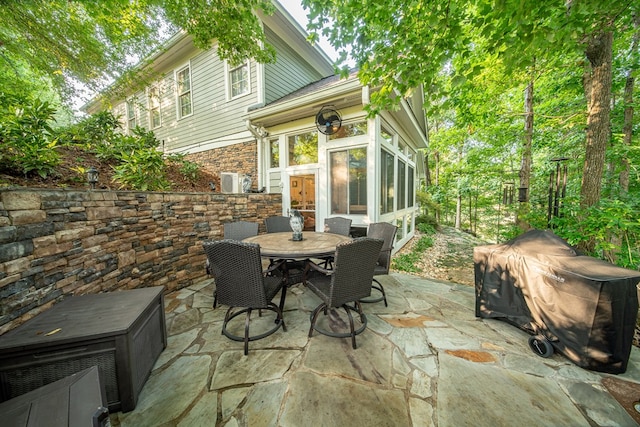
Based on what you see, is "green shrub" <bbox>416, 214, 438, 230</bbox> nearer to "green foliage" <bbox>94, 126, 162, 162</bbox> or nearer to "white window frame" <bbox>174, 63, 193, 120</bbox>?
"green foliage" <bbox>94, 126, 162, 162</bbox>

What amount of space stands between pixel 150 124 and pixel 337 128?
8.32 metres

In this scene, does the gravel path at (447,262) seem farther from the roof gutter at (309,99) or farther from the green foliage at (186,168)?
the green foliage at (186,168)

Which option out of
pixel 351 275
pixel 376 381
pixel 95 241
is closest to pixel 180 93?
pixel 95 241

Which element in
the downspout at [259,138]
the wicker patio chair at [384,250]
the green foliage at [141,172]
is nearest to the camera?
the wicker patio chair at [384,250]

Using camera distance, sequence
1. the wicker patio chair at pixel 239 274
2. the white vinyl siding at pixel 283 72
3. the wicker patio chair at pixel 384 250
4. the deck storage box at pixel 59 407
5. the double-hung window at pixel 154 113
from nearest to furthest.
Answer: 1. the deck storage box at pixel 59 407
2. the wicker patio chair at pixel 239 274
3. the wicker patio chair at pixel 384 250
4. the white vinyl siding at pixel 283 72
5. the double-hung window at pixel 154 113

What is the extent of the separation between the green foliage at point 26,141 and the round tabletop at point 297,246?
282cm

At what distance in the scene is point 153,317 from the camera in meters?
1.81

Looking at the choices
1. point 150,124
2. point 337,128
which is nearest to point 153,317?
point 337,128

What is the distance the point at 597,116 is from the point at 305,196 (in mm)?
4999

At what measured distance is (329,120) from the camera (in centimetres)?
438

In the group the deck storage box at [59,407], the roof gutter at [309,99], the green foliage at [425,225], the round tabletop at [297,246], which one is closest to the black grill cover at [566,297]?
the round tabletop at [297,246]

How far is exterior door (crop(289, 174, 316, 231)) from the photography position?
5.45 meters

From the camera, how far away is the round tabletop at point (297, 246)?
226 centimetres

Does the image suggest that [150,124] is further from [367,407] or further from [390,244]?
[367,407]
